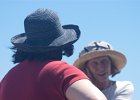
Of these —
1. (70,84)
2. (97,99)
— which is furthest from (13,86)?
(97,99)

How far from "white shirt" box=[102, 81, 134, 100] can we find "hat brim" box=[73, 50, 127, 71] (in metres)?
0.43

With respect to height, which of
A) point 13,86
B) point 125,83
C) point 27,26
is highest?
point 27,26

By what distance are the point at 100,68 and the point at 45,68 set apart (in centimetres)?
257

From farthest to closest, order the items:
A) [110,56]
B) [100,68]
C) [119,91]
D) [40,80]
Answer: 1. [110,56]
2. [100,68]
3. [119,91]
4. [40,80]

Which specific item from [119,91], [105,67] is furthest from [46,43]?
[105,67]

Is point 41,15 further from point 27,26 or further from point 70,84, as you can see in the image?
point 70,84

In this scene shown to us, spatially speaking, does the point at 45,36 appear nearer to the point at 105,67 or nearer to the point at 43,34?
the point at 43,34

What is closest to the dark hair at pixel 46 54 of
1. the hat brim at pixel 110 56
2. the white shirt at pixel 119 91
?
the white shirt at pixel 119 91

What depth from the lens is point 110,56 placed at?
5.20 m

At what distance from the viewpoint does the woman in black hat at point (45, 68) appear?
2264mm

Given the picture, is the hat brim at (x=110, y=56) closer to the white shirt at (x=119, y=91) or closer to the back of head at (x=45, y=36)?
the white shirt at (x=119, y=91)

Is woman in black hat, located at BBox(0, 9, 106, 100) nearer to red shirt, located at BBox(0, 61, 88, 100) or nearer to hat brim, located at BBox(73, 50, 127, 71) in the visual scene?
red shirt, located at BBox(0, 61, 88, 100)

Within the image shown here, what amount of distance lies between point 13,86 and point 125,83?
2638 millimetres

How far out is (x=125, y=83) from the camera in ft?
16.1
